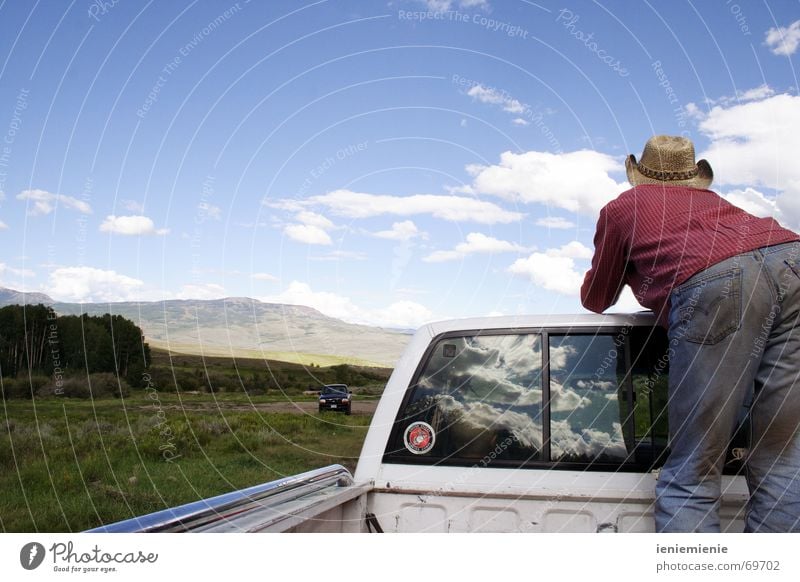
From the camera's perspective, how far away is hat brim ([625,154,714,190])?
3.55 m

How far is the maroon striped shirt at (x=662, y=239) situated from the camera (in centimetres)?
305

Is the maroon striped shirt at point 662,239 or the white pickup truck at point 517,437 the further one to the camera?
the white pickup truck at point 517,437

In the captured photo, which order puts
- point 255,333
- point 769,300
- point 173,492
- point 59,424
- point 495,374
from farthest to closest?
1. point 59,424
2. point 173,492
3. point 255,333
4. point 495,374
5. point 769,300

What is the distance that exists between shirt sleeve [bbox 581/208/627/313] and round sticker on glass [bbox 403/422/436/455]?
3.36 feet

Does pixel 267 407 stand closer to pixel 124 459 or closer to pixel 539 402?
pixel 124 459

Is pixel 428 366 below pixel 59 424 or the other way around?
the other way around

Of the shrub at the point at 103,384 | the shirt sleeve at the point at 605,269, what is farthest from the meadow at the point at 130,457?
the shirt sleeve at the point at 605,269

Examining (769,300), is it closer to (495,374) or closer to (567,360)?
(567,360)

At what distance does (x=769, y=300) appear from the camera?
2.94 m

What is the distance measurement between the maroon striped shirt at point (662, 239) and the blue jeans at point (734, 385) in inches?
3.2

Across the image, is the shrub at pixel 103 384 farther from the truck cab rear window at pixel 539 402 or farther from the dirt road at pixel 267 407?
the truck cab rear window at pixel 539 402

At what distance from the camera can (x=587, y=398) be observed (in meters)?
3.46

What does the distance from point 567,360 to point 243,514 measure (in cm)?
170
